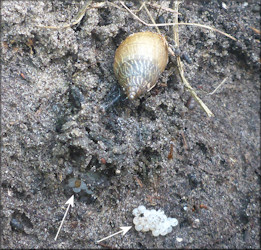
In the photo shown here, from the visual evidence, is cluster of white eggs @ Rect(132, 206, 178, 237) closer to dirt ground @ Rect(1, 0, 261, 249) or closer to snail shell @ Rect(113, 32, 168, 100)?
dirt ground @ Rect(1, 0, 261, 249)

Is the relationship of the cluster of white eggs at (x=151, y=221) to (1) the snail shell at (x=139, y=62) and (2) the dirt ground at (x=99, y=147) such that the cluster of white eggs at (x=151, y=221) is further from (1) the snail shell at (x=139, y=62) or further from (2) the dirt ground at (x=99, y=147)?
(1) the snail shell at (x=139, y=62)

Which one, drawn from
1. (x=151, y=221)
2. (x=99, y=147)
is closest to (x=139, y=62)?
(x=99, y=147)

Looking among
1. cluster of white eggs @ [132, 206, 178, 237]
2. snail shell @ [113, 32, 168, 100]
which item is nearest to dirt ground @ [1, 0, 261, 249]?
cluster of white eggs @ [132, 206, 178, 237]

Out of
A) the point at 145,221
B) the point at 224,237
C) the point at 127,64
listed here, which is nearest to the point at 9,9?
the point at 127,64

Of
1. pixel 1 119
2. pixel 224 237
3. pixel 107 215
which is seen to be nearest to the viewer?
pixel 1 119

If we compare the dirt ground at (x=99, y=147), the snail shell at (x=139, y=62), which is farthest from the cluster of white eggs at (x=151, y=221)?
the snail shell at (x=139, y=62)

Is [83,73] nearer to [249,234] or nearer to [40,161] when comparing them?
[40,161]
